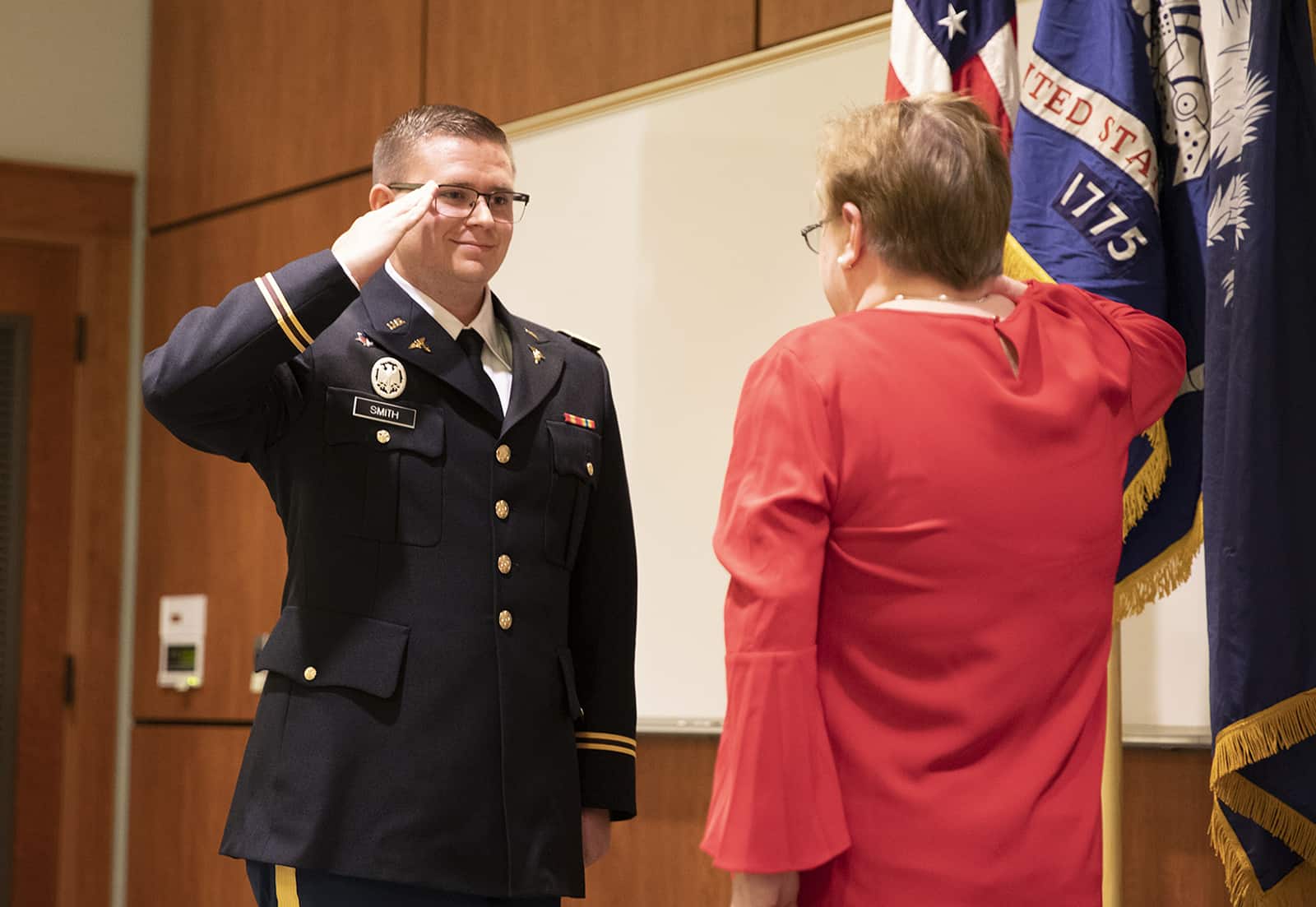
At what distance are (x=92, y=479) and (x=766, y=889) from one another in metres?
3.91

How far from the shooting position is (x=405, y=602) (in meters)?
2.00

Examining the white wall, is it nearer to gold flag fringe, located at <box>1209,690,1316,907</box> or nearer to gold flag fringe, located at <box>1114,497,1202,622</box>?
gold flag fringe, located at <box>1114,497,1202,622</box>

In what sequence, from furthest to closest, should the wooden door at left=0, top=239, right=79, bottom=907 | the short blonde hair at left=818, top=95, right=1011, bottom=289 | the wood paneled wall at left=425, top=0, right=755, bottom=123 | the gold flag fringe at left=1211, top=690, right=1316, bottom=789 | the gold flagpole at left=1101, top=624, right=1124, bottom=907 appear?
the wooden door at left=0, top=239, right=79, bottom=907 < the wood paneled wall at left=425, top=0, right=755, bottom=123 < the gold flagpole at left=1101, top=624, right=1124, bottom=907 < the gold flag fringe at left=1211, top=690, right=1316, bottom=789 < the short blonde hair at left=818, top=95, right=1011, bottom=289

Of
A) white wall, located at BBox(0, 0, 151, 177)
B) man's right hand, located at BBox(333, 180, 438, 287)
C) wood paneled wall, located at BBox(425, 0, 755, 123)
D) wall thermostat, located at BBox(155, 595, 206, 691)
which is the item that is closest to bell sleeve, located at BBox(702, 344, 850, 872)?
man's right hand, located at BBox(333, 180, 438, 287)

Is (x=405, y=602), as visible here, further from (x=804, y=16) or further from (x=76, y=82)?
(x=76, y=82)

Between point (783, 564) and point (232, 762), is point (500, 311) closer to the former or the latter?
point (783, 564)

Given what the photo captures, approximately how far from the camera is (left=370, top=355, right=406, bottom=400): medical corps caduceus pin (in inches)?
81.4

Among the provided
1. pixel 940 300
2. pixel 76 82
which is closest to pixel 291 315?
pixel 940 300

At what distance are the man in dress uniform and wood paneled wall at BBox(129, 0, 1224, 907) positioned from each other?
1.32m

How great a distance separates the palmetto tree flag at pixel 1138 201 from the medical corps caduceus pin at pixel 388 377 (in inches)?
33.5

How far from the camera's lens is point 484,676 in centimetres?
201

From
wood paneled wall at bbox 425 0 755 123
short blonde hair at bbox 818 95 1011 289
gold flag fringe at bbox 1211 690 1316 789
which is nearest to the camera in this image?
short blonde hair at bbox 818 95 1011 289

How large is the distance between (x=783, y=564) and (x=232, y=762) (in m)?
3.36

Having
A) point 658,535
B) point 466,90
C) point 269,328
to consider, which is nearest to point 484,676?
point 269,328
